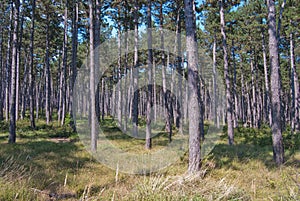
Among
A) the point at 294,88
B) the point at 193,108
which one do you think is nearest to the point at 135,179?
the point at 193,108

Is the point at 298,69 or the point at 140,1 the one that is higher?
the point at 140,1

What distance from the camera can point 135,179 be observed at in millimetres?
6223

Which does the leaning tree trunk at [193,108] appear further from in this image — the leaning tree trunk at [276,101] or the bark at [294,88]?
the bark at [294,88]

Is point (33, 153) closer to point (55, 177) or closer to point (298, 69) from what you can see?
point (55, 177)

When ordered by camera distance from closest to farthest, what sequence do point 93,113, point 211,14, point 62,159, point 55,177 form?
1. point 55,177
2. point 62,159
3. point 93,113
4. point 211,14

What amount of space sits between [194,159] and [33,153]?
5.81 meters

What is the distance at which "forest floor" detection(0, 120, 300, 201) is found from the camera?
14.8 ft

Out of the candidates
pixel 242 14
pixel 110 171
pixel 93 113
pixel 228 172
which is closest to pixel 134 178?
pixel 110 171

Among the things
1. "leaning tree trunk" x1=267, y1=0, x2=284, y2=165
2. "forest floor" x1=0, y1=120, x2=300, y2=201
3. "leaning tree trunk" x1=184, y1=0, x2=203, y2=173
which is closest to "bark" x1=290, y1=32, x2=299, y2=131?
"forest floor" x1=0, y1=120, x2=300, y2=201

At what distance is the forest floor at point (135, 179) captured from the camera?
14.8 feet

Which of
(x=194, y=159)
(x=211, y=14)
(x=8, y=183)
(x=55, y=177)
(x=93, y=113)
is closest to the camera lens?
(x=8, y=183)

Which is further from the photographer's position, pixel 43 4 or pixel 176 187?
pixel 43 4

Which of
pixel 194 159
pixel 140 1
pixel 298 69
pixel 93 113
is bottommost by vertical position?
pixel 194 159

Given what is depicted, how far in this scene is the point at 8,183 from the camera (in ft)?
15.0
